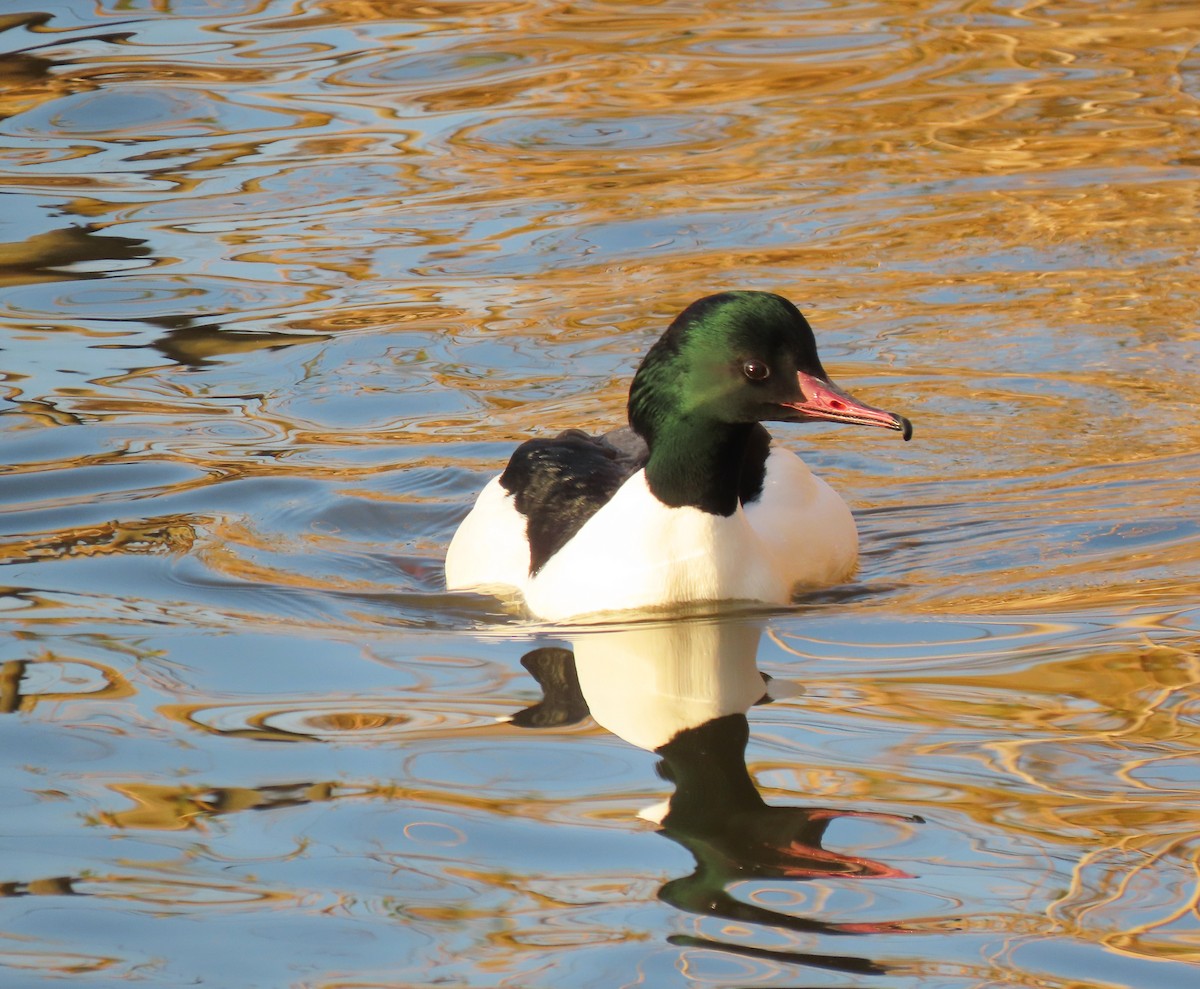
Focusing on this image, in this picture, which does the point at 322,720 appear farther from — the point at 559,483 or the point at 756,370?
the point at 559,483

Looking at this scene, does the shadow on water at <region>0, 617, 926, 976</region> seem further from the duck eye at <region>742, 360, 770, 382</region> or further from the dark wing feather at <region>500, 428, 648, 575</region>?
the duck eye at <region>742, 360, 770, 382</region>

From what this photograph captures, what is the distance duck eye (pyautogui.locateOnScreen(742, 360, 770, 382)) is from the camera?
6000 mm

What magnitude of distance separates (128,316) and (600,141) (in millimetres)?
3518

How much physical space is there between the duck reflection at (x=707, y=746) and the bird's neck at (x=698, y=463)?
0.39m

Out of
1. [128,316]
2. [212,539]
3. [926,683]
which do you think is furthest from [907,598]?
[128,316]

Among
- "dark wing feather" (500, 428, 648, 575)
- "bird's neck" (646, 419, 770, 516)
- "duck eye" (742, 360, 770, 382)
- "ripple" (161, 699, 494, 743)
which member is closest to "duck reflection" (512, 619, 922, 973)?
"ripple" (161, 699, 494, 743)

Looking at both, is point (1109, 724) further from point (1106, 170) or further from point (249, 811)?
point (1106, 170)

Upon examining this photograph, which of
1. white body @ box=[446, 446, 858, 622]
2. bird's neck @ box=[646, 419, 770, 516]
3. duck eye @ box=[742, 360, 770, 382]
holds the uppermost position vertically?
duck eye @ box=[742, 360, 770, 382]

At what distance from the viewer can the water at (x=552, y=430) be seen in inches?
168

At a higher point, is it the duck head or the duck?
the duck head

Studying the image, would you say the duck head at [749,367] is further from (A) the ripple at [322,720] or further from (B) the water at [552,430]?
(A) the ripple at [322,720]

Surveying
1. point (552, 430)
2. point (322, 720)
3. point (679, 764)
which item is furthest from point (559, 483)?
point (679, 764)

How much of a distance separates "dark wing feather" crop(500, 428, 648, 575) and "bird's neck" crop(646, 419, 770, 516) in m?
0.43

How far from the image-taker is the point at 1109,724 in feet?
16.6
